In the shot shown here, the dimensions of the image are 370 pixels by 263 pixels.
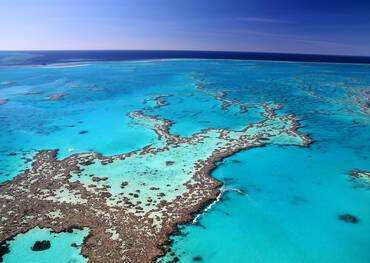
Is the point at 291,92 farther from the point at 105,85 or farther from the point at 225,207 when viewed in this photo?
the point at 225,207

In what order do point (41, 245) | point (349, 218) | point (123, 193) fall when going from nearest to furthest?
point (41, 245)
point (349, 218)
point (123, 193)

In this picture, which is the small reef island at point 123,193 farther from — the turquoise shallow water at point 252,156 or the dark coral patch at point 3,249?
the turquoise shallow water at point 252,156

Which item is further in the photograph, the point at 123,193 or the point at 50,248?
the point at 123,193

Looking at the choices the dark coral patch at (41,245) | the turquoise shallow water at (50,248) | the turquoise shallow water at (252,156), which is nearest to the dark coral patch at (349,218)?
the turquoise shallow water at (252,156)

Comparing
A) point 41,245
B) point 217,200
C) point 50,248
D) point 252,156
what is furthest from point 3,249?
point 252,156

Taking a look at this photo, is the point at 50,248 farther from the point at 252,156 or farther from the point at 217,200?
the point at 252,156

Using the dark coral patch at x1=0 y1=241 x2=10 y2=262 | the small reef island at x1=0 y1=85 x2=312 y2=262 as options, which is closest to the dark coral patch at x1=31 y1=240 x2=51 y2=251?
the small reef island at x1=0 y1=85 x2=312 y2=262

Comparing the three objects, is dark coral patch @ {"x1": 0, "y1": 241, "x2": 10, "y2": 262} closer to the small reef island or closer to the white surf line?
the small reef island
